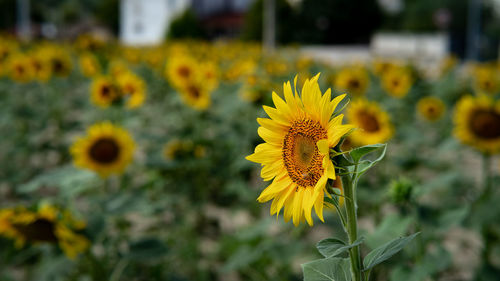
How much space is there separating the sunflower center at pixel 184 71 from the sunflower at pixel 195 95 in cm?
23

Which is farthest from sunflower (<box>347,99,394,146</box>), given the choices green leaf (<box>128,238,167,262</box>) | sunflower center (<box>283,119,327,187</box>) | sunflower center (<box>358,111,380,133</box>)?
sunflower center (<box>283,119,327,187</box>)

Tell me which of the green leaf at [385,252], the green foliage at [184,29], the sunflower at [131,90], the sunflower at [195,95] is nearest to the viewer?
the green leaf at [385,252]

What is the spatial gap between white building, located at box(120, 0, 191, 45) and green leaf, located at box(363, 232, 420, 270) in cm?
2973

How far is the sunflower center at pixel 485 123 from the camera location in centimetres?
193

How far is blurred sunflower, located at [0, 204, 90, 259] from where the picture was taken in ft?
4.41

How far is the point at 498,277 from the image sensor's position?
153 centimetres

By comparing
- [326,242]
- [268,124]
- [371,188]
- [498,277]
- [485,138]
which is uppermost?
[268,124]

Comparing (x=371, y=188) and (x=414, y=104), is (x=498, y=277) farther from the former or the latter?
(x=414, y=104)

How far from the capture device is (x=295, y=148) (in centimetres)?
66

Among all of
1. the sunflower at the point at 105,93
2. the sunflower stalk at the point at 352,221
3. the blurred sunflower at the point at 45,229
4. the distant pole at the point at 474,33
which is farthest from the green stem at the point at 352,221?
the distant pole at the point at 474,33

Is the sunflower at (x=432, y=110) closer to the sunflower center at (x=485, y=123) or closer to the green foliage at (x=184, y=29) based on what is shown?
the sunflower center at (x=485, y=123)

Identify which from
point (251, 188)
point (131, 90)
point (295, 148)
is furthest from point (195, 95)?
point (295, 148)

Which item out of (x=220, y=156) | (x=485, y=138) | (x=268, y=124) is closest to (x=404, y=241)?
(x=268, y=124)

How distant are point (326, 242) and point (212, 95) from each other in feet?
9.52
